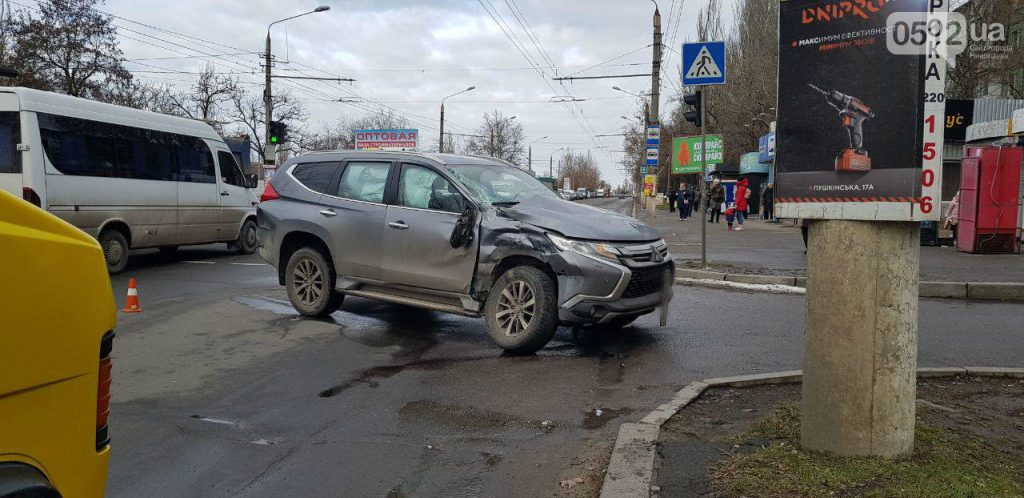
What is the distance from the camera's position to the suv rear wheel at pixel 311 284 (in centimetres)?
813

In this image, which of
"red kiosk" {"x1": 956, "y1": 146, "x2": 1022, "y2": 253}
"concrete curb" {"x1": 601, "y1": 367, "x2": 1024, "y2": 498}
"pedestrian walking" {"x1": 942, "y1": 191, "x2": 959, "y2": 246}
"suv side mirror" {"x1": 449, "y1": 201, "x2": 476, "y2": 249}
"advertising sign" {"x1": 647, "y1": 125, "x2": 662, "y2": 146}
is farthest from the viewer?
"advertising sign" {"x1": 647, "y1": 125, "x2": 662, "y2": 146}

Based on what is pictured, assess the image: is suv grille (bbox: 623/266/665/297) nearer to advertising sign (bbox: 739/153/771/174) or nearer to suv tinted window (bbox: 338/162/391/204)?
suv tinted window (bbox: 338/162/391/204)

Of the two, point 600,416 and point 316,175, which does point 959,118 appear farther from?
point 600,416

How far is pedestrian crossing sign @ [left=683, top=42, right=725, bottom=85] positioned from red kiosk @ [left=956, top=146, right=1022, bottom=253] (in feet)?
20.7

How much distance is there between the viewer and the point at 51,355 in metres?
2.08

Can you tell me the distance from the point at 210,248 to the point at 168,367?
1184 cm

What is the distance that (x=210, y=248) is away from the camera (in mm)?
17312

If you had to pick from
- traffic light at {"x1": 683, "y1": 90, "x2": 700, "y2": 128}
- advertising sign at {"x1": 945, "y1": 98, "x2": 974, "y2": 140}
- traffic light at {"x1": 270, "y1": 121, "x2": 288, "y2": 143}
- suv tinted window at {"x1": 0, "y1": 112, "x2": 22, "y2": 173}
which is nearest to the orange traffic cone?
suv tinted window at {"x1": 0, "y1": 112, "x2": 22, "y2": 173}

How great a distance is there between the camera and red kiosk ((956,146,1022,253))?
14055mm

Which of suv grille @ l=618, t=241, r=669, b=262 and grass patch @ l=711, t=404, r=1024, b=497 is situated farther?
suv grille @ l=618, t=241, r=669, b=262

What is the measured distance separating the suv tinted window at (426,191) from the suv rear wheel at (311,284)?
4.34 feet

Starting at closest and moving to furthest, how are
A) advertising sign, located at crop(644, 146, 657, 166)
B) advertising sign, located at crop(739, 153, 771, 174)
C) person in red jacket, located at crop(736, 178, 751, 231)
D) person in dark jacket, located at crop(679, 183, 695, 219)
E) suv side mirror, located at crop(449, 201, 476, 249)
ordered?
suv side mirror, located at crop(449, 201, 476, 249), person in red jacket, located at crop(736, 178, 751, 231), advertising sign, located at crop(644, 146, 657, 166), person in dark jacket, located at crop(679, 183, 695, 219), advertising sign, located at crop(739, 153, 771, 174)

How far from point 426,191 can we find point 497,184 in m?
0.71

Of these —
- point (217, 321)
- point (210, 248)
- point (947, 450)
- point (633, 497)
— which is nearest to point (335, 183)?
point (217, 321)
